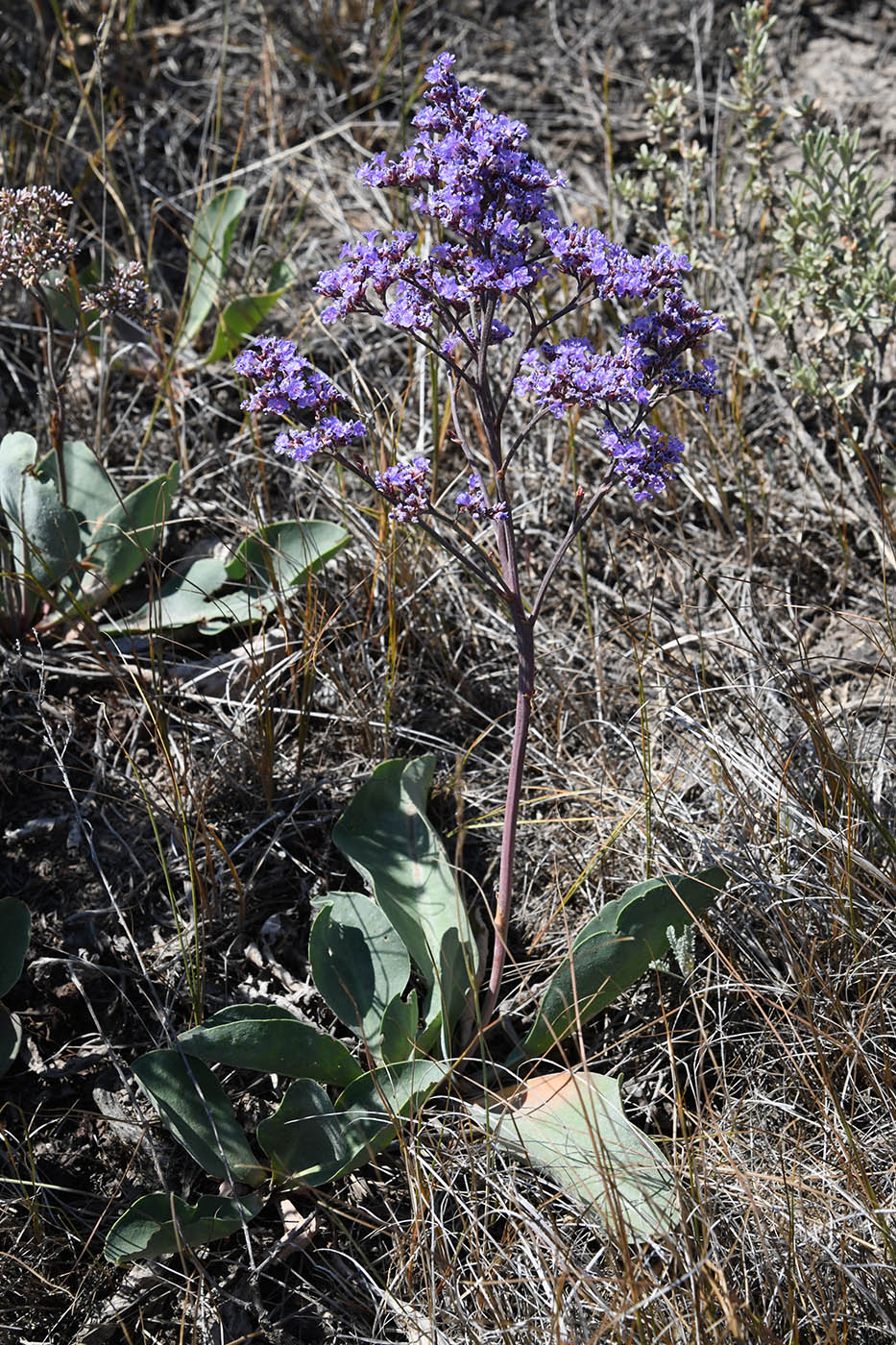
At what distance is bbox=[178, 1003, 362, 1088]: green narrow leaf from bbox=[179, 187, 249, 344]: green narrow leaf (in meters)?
2.24

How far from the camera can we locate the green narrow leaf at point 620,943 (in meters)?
2.09

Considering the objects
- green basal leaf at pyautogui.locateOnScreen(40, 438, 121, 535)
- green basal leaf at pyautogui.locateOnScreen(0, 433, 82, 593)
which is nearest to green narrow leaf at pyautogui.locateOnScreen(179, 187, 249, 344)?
green basal leaf at pyautogui.locateOnScreen(40, 438, 121, 535)

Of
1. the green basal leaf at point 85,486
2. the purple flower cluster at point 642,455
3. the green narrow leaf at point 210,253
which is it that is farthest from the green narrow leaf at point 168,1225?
the green narrow leaf at point 210,253

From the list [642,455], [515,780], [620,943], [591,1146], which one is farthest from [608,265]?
[591,1146]

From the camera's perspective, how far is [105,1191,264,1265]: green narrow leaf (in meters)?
1.91

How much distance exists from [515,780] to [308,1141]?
798mm

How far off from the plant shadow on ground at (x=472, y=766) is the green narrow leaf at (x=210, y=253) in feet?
0.47

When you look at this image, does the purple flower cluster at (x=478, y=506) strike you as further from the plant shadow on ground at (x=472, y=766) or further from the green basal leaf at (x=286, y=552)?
the green basal leaf at (x=286, y=552)

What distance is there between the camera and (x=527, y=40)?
4309 mm

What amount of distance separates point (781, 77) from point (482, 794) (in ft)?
9.98

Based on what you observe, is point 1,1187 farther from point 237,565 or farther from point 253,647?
point 237,565

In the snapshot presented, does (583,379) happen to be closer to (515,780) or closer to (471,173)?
(471,173)

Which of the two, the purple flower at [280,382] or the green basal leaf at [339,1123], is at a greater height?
the purple flower at [280,382]

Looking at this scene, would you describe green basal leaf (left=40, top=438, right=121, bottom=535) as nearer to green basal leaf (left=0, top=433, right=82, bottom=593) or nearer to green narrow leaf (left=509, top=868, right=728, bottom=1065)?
green basal leaf (left=0, top=433, right=82, bottom=593)
